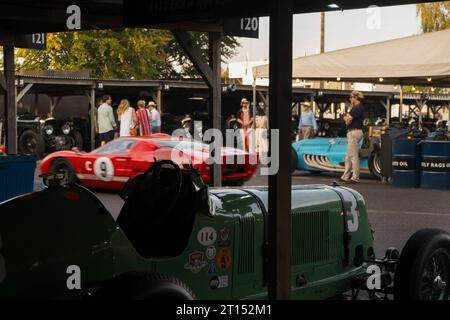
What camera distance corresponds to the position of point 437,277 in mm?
5129

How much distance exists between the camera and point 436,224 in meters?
9.64

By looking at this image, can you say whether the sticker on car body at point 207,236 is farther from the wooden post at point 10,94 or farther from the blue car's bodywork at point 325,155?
the blue car's bodywork at point 325,155

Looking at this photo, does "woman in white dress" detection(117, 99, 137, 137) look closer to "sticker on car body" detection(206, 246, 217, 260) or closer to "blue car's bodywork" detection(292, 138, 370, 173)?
"blue car's bodywork" detection(292, 138, 370, 173)

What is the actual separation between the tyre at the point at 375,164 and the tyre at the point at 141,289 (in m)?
12.3

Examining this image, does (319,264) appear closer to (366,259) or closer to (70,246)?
(366,259)

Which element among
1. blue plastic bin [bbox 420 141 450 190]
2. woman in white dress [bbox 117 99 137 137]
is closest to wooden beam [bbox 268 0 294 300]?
blue plastic bin [bbox 420 141 450 190]

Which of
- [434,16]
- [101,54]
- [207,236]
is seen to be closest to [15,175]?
[207,236]

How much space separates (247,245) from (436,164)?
32.3ft

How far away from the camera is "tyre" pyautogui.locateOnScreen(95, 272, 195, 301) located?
334 cm

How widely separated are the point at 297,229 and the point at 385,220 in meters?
5.25

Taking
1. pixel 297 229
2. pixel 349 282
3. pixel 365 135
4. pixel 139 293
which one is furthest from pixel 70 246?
pixel 365 135

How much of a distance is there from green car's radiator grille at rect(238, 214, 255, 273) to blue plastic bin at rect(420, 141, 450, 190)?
9.69m

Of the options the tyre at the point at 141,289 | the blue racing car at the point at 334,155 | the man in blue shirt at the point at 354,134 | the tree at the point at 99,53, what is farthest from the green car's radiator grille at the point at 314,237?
the tree at the point at 99,53

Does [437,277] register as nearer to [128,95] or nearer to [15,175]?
[15,175]
